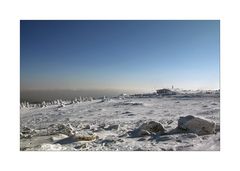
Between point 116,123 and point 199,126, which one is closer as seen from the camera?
point 199,126

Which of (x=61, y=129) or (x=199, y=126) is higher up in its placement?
(x=199, y=126)

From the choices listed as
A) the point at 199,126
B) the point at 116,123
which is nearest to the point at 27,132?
the point at 116,123

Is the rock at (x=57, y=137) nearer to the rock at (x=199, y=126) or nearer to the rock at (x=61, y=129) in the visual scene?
the rock at (x=61, y=129)

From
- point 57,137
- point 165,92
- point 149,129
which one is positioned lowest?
point 57,137

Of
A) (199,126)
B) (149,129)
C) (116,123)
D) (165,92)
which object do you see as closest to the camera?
(199,126)

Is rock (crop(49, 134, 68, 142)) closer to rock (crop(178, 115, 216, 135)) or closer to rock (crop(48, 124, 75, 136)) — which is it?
rock (crop(48, 124, 75, 136))

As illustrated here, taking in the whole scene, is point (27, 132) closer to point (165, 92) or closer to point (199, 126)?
point (165, 92)
